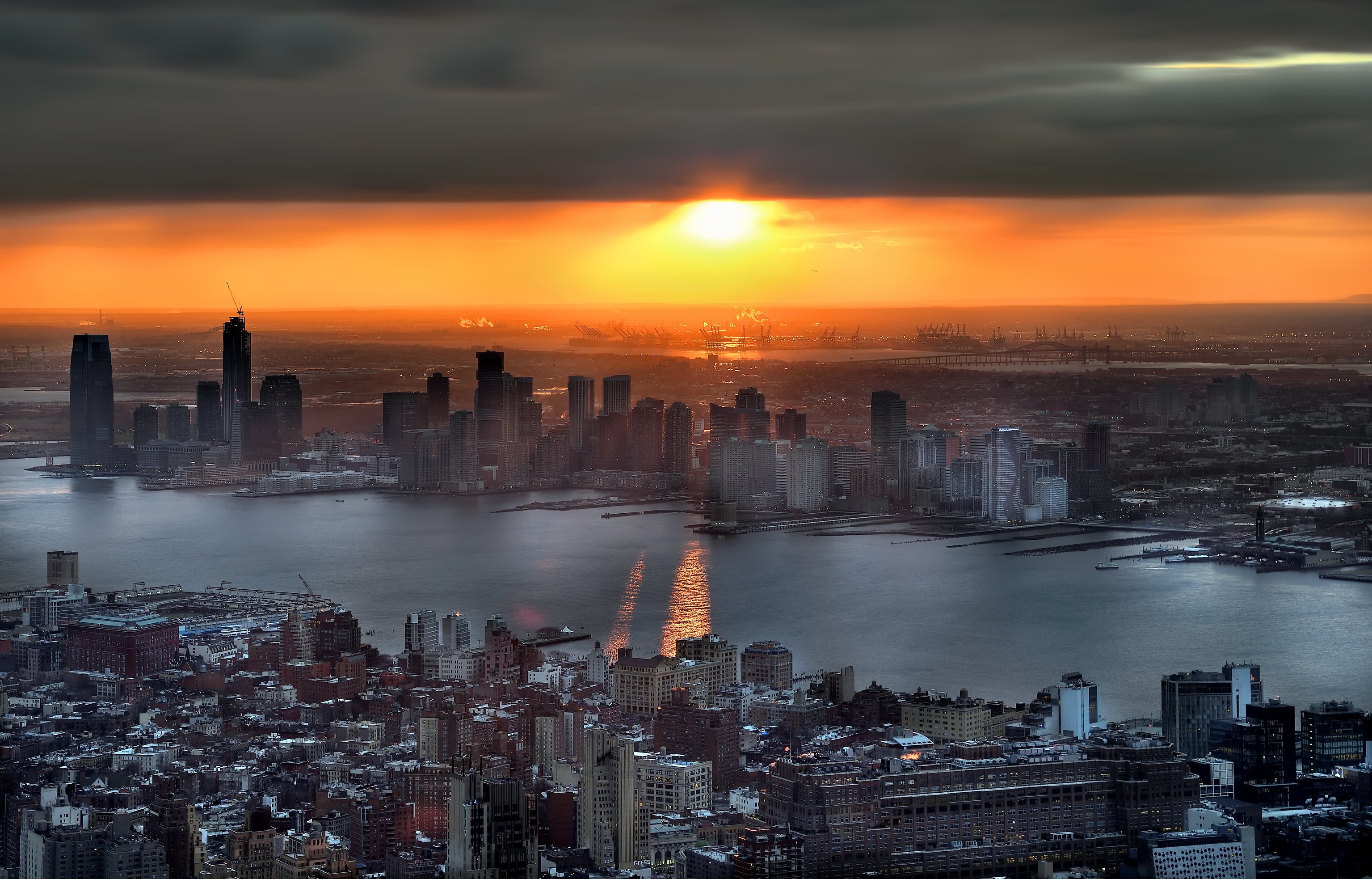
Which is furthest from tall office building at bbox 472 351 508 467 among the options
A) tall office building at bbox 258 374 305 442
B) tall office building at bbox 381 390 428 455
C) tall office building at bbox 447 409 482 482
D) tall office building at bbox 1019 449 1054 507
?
tall office building at bbox 1019 449 1054 507

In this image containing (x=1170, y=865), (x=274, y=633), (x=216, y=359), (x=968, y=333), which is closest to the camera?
(x=1170, y=865)

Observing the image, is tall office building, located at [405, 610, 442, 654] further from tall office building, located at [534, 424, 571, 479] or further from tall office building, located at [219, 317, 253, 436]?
tall office building, located at [219, 317, 253, 436]

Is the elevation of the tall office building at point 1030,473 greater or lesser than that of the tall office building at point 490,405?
lesser

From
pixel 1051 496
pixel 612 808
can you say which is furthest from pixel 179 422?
pixel 612 808

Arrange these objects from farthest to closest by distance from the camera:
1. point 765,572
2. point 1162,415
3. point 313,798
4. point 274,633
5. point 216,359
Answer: point 216,359 → point 1162,415 → point 765,572 → point 274,633 → point 313,798

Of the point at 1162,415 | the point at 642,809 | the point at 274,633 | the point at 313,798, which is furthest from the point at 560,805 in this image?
the point at 1162,415

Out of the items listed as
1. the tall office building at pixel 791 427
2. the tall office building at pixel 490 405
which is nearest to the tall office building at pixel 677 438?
the tall office building at pixel 791 427

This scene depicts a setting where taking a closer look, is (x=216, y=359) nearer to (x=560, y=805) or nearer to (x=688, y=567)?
(x=688, y=567)

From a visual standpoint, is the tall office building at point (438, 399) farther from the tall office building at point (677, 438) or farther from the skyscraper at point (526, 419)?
the tall office building at point (677, 438)
